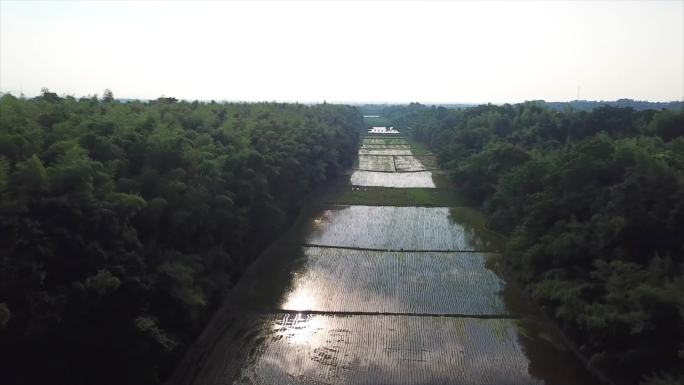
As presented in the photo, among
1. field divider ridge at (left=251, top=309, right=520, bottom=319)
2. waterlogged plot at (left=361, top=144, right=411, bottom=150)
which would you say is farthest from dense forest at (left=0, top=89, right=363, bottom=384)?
waterlogged plot at (left=361, top=144, right=411, bottom=150)

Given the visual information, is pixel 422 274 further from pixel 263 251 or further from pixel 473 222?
pixel 473 222

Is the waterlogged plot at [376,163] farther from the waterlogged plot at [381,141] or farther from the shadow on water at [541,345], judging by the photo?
the shadow on water at [541,345]

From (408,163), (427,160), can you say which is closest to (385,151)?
(427,160)

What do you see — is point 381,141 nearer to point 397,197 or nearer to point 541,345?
point 397,197

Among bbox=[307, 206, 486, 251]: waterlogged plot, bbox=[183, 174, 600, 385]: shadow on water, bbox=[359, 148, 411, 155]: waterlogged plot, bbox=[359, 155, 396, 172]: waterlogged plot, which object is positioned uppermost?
bbox=[359, 148, 411, 155]: waterlogged plot

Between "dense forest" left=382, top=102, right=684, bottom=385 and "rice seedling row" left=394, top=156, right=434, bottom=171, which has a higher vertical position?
"dense forest" left=382, top=102, right=684, bottom=385

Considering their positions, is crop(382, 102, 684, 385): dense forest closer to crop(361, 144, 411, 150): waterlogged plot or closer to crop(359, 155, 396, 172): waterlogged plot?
crop(359, 155, 396, 172): waterlogged plot
